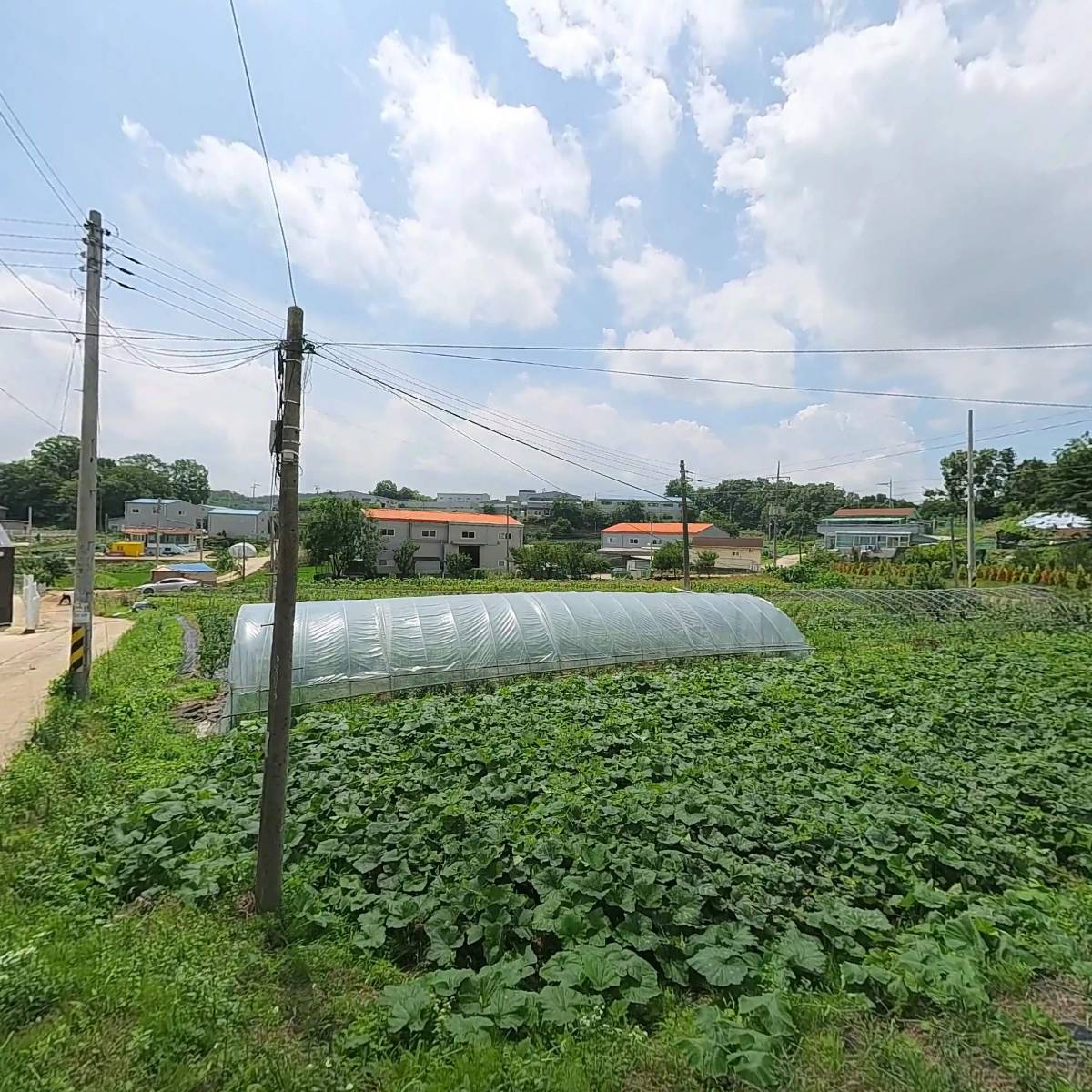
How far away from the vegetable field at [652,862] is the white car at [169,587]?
83.3 feet

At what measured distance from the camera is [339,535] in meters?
36.2

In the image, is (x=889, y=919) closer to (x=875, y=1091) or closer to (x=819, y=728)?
(x=875, y=1091)

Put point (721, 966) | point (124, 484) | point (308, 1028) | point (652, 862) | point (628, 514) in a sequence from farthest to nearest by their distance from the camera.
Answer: point (628, 514)
point (124, 484)
point (652, 862)
point (721, 966)
point (308, 1028)

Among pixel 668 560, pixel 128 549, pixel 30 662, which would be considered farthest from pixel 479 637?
pixel 128 549

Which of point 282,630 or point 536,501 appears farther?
point 536,501

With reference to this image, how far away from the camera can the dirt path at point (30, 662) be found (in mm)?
8484

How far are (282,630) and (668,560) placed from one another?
4068 cm

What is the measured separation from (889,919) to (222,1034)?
12.8 feet

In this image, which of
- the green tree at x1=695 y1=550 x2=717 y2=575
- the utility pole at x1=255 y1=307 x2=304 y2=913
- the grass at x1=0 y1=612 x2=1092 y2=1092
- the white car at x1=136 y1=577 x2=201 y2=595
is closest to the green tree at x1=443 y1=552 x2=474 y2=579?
the white car at x1=136 y1=577 x2=201 y2=595

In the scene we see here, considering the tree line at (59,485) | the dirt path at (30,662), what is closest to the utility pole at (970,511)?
the dirt path at (30,662)

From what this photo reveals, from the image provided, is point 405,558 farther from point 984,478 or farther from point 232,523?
point 984,478

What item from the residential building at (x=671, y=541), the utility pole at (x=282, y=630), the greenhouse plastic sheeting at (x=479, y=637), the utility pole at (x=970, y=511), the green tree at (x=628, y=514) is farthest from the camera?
the green tree at (x=628, y=514)

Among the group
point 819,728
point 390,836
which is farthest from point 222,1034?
point 819,728

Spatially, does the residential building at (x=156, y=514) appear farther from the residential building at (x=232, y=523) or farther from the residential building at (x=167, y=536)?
the residential building at (x=232, y=523)
